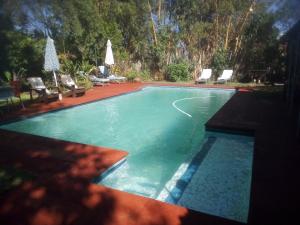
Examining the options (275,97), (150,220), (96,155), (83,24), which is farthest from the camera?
(83,24)

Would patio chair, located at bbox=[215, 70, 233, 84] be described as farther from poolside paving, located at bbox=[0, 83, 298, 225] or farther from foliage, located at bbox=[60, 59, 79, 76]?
poolside paving, located at bbox=[0, 83, 298, 225]

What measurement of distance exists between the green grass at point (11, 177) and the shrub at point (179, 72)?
1292 centimetres

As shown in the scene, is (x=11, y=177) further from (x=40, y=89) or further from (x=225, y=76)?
(x=225, y=76)

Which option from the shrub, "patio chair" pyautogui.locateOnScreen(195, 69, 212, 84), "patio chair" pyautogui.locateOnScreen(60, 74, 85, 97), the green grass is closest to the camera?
the green grass

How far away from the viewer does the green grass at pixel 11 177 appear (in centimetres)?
313

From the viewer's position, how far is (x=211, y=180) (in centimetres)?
384

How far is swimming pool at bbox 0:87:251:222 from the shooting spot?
413 cm

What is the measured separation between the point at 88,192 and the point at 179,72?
13343mm

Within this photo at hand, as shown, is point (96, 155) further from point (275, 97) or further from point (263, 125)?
point (275, 97)

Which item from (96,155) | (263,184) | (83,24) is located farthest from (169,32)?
(263,184)

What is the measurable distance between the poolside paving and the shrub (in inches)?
426

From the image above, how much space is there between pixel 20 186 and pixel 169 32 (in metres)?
14.3

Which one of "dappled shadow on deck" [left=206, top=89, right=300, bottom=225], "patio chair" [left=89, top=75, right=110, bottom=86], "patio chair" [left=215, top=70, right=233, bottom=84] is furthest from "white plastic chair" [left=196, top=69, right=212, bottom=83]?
"dappled shadow on deck" [left=206, top=89, right=300, bottom=225]

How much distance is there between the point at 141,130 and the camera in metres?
6.61
